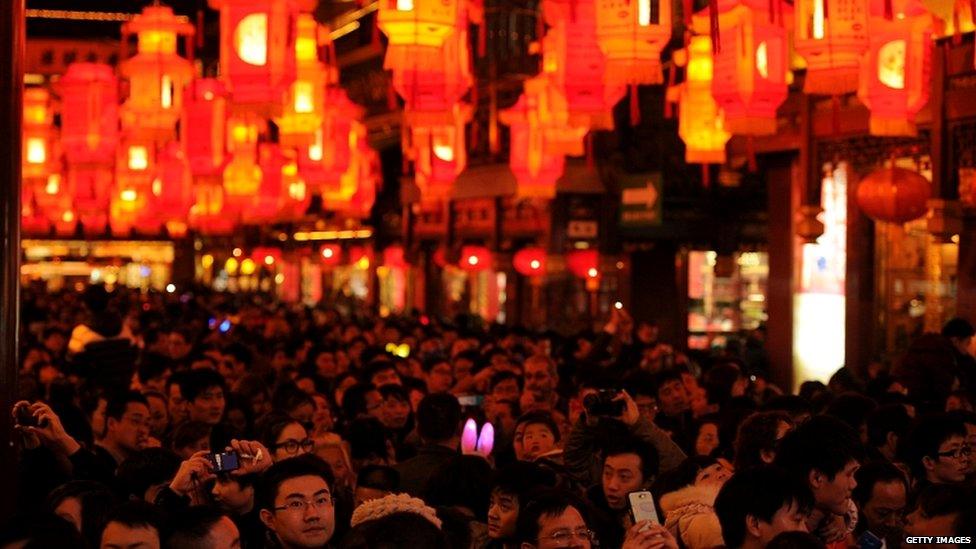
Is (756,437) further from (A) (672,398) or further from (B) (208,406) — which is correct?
(B) (208,406)

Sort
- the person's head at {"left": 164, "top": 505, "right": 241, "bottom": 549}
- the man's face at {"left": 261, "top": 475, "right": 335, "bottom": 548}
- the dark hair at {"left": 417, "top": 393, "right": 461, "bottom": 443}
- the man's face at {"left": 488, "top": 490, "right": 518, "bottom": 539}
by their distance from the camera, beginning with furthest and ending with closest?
1. the dark hair at {"left": 417, "top": 393, "right": 461, "bottom": 443}
2. the man's face at {"left": 488, "top": 490, "right": 518, "bottom": 539}
3. the man's face at {"left": 261, "top": 475, "right": 335, "bottom": 548}
4. the person's head at {"left": 164, "top": 505, "right": 241, "bottom": 549}

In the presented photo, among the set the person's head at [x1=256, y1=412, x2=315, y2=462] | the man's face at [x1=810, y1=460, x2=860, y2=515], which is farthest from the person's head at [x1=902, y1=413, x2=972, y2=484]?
the person's head at [x1=256, y1=412, x2=315, y2=462]

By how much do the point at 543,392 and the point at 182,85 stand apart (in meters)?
7.85

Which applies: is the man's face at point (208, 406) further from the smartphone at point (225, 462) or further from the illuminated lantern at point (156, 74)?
the illuminated lantern at point (156, 74)

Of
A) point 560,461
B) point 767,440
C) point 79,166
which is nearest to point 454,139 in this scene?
point 79,166

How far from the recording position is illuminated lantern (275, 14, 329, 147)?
17.1 m

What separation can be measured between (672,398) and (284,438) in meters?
3.80

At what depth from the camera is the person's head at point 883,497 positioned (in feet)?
21.9

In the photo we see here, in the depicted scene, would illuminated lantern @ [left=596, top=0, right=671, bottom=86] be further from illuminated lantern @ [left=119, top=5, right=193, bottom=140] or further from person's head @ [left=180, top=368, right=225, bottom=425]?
illuminated lantern @ [left=119, top=5, right=193, bottom=140]

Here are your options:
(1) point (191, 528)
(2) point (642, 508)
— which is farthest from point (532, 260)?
(2) point (642, 508)

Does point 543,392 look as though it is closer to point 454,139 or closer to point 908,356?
point 908,356

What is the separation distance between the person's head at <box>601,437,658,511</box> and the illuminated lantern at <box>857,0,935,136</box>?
618cm

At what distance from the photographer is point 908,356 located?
1313 centimetres

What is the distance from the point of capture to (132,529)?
5500 mm
